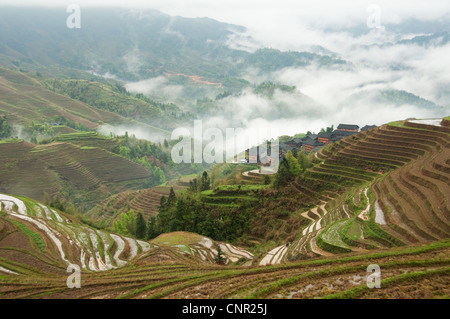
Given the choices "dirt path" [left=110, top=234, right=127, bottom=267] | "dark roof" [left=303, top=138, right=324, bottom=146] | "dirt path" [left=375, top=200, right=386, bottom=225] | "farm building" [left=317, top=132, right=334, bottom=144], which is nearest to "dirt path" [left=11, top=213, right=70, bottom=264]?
"dirt path" [left=110, top=234, right=127, bottom=267]

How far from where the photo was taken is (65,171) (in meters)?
79.2

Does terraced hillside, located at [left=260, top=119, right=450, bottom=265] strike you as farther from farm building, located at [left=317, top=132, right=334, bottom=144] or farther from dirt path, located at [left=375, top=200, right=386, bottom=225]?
farm building, located at [left=317, top=132, right=334, bottom=144]

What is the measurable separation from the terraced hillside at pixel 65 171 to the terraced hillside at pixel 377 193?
54.0 metres

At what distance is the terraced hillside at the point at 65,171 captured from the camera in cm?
7056

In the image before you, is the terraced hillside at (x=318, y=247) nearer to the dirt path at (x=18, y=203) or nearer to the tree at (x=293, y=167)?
the dirt path at (x=18, y=203)

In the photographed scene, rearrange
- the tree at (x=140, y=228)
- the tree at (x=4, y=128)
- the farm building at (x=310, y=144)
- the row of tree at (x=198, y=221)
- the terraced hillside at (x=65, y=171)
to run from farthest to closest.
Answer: the tree at (x=4, y=128)
the terraced hillside at (x=65, y=171)
the farm building at (x=310, y=144)
the tree at (x=140, y=228)
the row of tree at (x=198, y=221)

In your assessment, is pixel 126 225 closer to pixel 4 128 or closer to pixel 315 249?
pixel 315 249

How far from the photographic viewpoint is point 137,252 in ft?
88.6

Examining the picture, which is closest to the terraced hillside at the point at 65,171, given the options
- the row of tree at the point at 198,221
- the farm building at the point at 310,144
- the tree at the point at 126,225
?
the tree at the point at 126,225

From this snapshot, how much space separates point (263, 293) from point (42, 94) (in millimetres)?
150662

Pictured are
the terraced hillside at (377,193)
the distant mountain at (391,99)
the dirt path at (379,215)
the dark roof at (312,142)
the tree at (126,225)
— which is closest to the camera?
the terraced hillside at (377,193)

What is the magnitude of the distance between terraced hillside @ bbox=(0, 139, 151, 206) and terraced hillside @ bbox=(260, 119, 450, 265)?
54.0 m

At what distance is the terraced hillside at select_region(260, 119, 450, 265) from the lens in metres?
19.7
